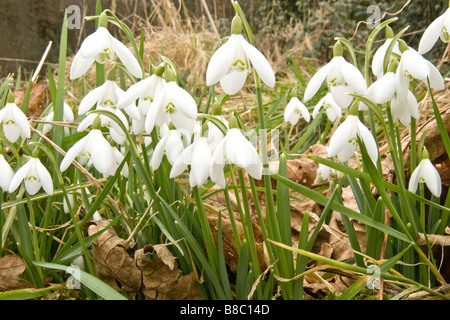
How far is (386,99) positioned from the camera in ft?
Answer: 3.81

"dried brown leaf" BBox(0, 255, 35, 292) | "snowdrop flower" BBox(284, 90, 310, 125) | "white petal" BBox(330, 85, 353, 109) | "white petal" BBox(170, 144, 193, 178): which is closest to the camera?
"white petal" BBox(170, 144, 193, 178)

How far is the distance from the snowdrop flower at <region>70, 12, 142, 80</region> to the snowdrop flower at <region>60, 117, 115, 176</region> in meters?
0.15

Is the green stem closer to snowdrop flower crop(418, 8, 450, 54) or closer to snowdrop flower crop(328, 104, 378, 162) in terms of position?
snowdrop flower crop(328, 104, 378, 162)

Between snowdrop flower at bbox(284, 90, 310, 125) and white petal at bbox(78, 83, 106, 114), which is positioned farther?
snowdrop flower at bbox(284, 90, 310, 125)

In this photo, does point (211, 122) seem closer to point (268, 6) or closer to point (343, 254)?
point (343, 254)

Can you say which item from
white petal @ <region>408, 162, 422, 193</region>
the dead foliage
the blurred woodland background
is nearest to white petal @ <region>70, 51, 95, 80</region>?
the dead foliage

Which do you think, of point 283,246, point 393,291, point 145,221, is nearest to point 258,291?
point 283,246

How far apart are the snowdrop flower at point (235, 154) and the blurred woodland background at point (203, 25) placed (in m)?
3.83

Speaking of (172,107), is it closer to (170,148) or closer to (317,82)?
(170,148)

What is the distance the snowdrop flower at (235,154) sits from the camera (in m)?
0.98

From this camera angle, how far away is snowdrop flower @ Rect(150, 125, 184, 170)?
3.97ft

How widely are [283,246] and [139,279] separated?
47 cm

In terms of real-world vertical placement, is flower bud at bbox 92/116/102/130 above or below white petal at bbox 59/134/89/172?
above

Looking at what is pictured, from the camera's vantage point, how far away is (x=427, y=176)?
1.30 metres
